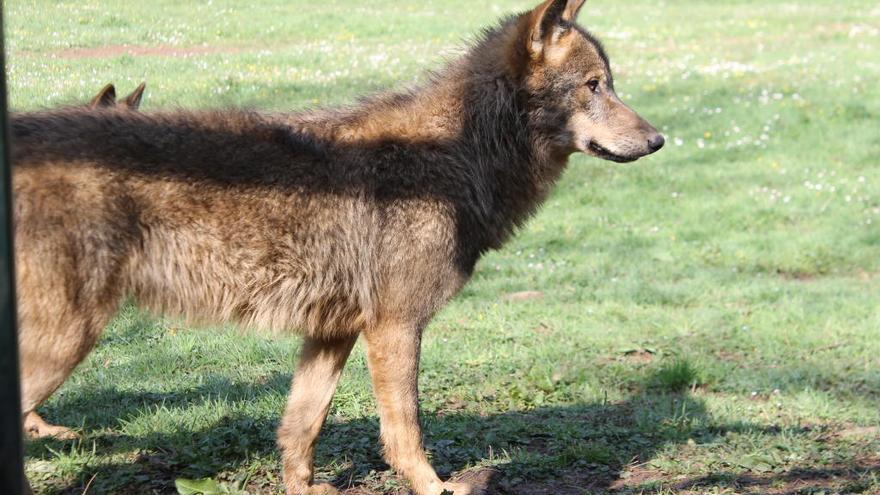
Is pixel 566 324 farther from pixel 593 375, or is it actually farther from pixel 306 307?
pixel 306 307

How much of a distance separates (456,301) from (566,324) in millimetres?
1093

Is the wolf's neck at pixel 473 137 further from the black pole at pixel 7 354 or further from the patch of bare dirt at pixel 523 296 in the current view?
the patch of bare dirt at pixel 523 296

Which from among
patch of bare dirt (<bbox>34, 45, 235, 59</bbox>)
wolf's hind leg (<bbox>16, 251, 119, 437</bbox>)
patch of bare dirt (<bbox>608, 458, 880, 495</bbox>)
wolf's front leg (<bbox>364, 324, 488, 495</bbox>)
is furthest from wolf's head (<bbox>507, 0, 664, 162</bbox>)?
patch of bare dirt (<bbox>34, 45, 235, 59</bbox>)

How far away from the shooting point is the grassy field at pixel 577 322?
209 inches

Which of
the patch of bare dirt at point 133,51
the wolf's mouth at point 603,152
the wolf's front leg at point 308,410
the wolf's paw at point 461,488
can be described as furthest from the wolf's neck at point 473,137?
the patch of bare dirt at point 133,51

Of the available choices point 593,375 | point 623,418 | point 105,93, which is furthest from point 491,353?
point 105,93

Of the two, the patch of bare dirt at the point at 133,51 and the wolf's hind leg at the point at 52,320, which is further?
the patch of bare dirt at the point at 133,51

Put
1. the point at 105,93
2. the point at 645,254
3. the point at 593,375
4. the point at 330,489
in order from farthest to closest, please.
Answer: the point at 645,254 → the point at 593,375 → the point at 105,93 → the point at 330,489

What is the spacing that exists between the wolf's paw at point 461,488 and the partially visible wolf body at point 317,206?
0.02m

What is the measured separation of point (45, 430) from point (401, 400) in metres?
1.98

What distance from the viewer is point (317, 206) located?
176 inches

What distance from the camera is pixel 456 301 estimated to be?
8625mm

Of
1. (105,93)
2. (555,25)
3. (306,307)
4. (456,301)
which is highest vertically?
(555,25)

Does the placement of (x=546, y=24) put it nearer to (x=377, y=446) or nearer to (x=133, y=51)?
(x=377, y=446)
